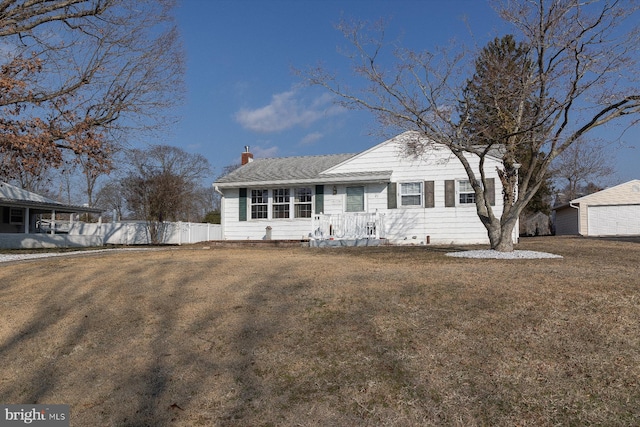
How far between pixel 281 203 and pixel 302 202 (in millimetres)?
848

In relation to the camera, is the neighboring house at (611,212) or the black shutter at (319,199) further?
the neighboring house at (611,212)

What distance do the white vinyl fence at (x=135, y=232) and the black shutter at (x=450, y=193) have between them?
14.4 m

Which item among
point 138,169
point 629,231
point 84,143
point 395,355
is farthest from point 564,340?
point 138,169

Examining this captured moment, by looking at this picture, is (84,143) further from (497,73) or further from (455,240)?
(455,240)

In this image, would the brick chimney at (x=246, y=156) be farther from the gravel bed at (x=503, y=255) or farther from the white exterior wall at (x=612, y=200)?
the white exterior wall at (x=612, y=200)

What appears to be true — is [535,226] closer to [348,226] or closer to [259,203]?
[348,226]

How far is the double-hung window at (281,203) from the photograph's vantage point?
17469 millimetres

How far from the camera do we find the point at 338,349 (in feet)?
13.8

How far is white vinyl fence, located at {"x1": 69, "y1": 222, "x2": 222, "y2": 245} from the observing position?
24.2m

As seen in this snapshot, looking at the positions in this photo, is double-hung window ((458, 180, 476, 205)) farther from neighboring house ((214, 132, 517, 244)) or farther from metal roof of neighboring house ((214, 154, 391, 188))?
metal roof of neighboring house ((214, 154, 391, 188))

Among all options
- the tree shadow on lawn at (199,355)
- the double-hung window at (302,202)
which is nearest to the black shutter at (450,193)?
the double-hung window at (302,202)

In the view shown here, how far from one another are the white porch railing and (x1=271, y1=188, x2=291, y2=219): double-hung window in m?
2.53

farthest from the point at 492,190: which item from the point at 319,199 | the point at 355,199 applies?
the point at 319,199

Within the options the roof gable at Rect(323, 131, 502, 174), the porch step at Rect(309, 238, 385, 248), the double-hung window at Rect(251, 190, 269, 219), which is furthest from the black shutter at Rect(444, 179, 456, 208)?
the double-hung window at Rect(251, 190, 269, 219)
